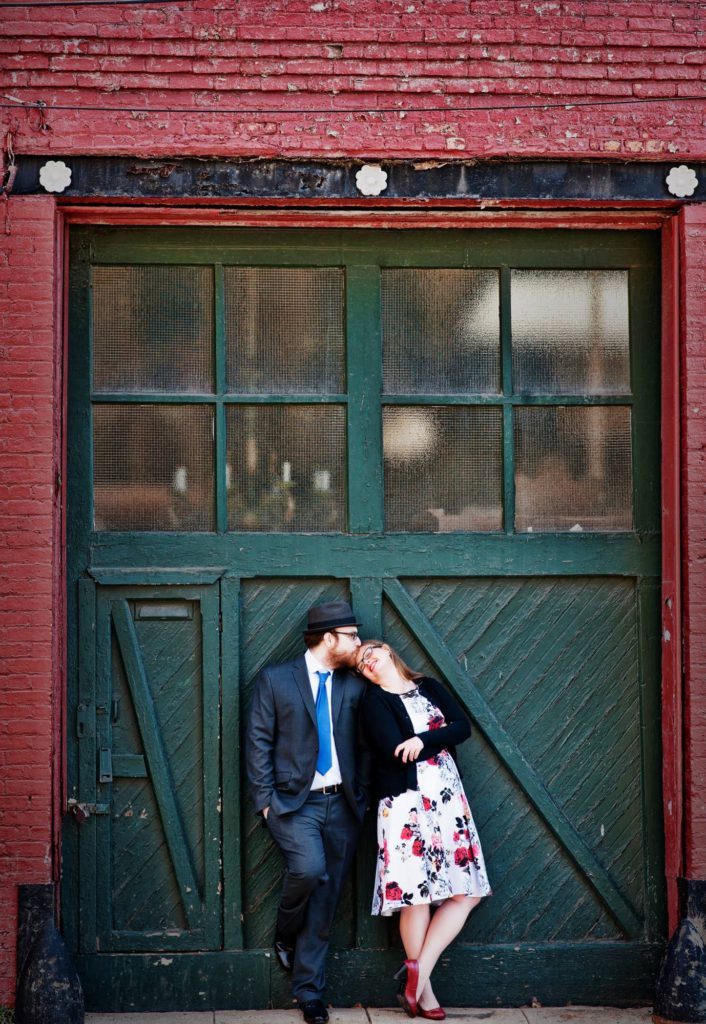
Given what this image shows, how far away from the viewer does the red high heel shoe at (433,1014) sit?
602 cm

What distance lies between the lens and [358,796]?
240 inches

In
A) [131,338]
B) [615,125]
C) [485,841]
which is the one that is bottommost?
[485,841]

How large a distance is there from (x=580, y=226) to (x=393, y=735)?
9.76 feet

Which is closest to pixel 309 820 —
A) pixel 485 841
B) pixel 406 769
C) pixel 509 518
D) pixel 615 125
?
pixel 406 769

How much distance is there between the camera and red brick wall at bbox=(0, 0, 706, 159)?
6.10 metres

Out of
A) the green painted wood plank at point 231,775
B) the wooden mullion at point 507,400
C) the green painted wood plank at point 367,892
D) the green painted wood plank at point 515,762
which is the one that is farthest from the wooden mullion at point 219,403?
the green painted wood plank at point 367,892

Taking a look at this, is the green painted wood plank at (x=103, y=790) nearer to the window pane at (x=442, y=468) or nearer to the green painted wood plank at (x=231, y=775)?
the green painted wood plank at (x=231, y=775)

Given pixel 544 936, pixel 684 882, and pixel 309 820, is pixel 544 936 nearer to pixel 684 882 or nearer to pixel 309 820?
pixel 684 882

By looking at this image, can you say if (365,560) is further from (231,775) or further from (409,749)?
(231,775)

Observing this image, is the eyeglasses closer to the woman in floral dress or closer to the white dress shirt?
the woman in floral dress

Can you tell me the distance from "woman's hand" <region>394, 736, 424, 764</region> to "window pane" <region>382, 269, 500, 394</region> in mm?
1925

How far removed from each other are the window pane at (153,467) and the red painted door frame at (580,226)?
0.80ft

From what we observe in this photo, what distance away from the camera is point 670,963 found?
19.7 ft

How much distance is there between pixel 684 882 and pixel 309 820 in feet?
6.58
